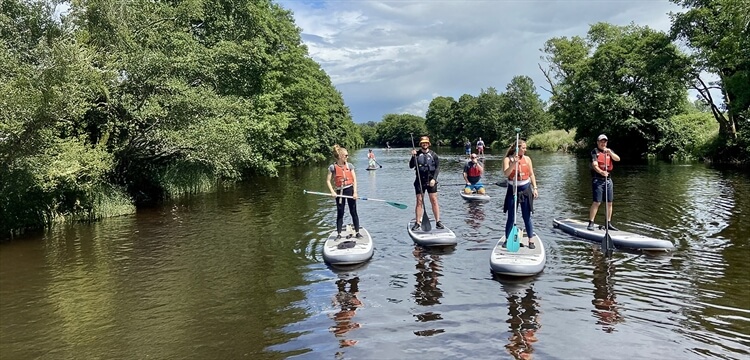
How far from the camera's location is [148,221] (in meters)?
16.5

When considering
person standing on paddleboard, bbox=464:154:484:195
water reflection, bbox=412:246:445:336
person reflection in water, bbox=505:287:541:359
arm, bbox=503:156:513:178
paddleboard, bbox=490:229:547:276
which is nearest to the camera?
person reflection in water, bbox=505:287:541:359

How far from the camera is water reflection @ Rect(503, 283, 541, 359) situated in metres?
5.99

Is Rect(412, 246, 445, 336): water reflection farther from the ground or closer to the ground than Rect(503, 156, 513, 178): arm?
closer to the ground

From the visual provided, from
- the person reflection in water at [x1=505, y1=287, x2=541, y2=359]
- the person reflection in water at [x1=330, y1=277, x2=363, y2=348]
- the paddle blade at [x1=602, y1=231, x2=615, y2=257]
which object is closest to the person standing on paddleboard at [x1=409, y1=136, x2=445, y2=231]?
the person reflection in water at [x1=330, y1=277, x2=363, y2=348]

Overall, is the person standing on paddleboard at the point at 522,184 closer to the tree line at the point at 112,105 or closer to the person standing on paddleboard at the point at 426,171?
the person standing on paddleboard at the point at 426,171

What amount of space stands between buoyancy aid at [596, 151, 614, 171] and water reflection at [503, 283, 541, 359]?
4458mm

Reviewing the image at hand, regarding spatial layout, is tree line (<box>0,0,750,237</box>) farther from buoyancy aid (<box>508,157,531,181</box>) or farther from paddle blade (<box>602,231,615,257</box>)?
paddle blade (<box>602,231,615,257</box>)

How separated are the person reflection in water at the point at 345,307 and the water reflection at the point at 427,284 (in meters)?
0.98

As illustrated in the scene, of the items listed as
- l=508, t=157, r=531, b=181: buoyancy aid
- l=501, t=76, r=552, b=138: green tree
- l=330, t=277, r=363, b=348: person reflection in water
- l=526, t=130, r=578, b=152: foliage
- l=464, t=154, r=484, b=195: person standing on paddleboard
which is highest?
l=501, t=76, r=552, b=138: green tree

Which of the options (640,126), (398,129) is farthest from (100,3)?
(398,129)

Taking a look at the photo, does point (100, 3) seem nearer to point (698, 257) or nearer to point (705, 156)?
point (698, 257)

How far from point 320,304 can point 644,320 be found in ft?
16.0

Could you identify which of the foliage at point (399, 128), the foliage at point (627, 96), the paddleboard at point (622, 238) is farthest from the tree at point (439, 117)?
the paddleboard at point (622, 238)

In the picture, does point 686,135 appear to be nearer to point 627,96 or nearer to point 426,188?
point 627,96
